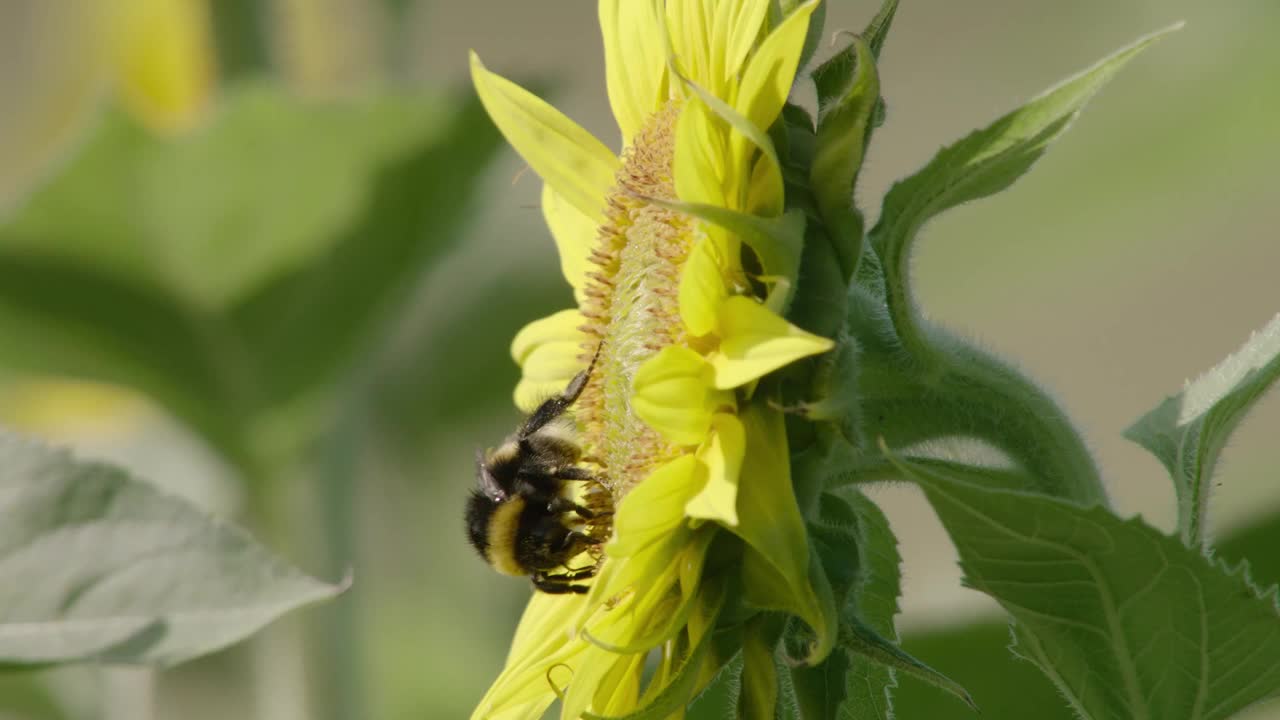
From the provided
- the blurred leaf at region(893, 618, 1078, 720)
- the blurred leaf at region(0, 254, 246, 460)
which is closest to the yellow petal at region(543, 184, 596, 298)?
the blurred leaf at region(893, 618, 1078, 720)

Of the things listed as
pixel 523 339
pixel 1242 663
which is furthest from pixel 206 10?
pixel 1242 663

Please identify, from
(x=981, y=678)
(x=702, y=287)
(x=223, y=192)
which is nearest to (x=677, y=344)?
(x=702, y=287)

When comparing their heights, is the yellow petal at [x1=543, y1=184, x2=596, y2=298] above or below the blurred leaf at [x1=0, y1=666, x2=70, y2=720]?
above

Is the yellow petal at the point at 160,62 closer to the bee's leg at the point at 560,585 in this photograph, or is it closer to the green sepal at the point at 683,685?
the bee's leg at the point at 560,585

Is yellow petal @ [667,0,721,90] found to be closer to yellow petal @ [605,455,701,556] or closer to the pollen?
the pollen

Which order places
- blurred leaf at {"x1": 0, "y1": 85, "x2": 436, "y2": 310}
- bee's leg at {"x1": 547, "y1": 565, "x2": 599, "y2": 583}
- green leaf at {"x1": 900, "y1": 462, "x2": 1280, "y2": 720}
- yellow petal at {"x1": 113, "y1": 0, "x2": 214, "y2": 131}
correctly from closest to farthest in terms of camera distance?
green leaf at {"x1": 900, "y1": 462, "x2": 1280, "y2": 720}
bee's leg at {"x1": 547, "y1": 565, "x2": 599, "y2": 583}
blurred leaf at {"x1": 0, "y1": 85, "x2": 436, "y2": 310}
yellow petal at {"x1": 113, "y1": 0, "x2": 214, "y2": 131}

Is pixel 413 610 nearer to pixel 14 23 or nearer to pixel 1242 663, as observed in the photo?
pixel 1242 663

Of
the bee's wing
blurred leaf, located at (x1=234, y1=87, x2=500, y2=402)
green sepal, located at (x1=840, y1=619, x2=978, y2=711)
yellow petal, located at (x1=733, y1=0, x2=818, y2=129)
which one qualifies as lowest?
green sepal, located at (x1=840, y1=619, x2=978, y2=711)
